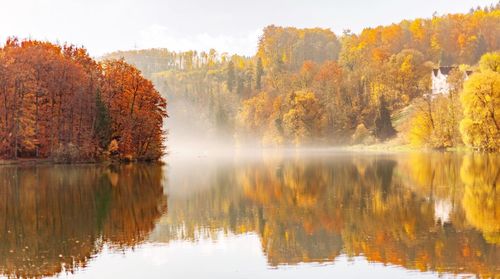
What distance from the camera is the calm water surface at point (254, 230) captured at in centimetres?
1822

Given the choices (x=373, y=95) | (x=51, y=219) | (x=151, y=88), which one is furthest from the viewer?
(x=373, y=95)

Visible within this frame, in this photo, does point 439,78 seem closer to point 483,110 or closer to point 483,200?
point 483,110

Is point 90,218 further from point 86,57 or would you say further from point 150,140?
point 86,57

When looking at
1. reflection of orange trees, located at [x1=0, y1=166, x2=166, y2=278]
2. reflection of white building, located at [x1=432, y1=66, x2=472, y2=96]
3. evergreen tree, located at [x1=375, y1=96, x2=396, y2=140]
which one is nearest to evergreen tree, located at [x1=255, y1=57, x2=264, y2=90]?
reflection of white building, located at [x1=432, y1=66, x2=472, y2=96]

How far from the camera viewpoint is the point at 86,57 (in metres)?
82.2

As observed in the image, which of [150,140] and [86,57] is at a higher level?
[86,57]

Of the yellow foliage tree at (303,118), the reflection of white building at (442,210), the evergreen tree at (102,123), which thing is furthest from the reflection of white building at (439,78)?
the reflection of white building at (442,210)

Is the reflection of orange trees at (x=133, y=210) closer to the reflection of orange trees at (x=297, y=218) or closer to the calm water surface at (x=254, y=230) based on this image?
the calm water surface at (x=254, y=230)

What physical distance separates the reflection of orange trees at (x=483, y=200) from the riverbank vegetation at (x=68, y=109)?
134 ft

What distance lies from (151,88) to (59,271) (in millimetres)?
60883

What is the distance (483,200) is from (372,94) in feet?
378

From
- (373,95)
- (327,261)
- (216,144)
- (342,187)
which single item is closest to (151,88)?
(342,187)

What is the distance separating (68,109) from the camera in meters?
72.5

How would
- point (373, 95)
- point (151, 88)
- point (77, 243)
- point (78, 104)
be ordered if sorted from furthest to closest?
1. point (373, 95)
2. point (151, 88)
3. point (78, 104)
4. point (77, 243)
